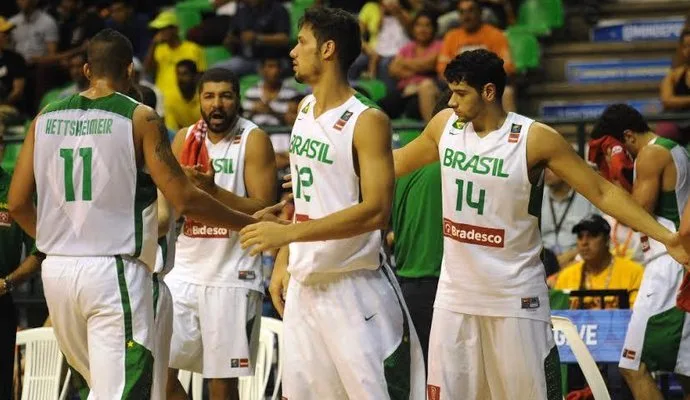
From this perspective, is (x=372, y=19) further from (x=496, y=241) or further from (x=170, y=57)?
(x=496, y=241)

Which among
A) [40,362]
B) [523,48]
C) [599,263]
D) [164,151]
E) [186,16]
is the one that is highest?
[186,16]

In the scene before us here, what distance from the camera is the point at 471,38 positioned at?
13250mm

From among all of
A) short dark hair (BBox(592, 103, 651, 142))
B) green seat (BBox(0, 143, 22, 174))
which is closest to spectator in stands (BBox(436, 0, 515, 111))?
green seat (BBox(0, 143, 22, 174))

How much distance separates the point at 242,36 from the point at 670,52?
176 inches

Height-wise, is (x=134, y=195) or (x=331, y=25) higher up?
(x=331, y=25)

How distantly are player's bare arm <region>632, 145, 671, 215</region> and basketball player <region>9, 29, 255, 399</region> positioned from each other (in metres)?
3.37

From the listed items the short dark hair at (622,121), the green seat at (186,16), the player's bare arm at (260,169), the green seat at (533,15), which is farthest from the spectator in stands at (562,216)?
the green seat at (186,16)

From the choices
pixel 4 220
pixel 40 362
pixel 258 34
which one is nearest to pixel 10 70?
pixel 258 34

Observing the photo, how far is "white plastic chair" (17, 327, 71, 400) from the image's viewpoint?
28.9 feet

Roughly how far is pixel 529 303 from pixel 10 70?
994 centimetres

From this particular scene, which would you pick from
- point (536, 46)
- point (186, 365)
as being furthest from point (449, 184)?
point (536, 46)

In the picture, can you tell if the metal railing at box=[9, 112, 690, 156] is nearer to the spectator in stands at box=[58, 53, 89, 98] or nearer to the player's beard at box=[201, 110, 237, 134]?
the player's beard at box=[201, 110, 237, 134]

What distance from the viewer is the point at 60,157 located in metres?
6.21

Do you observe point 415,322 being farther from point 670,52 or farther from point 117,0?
point 117,0
